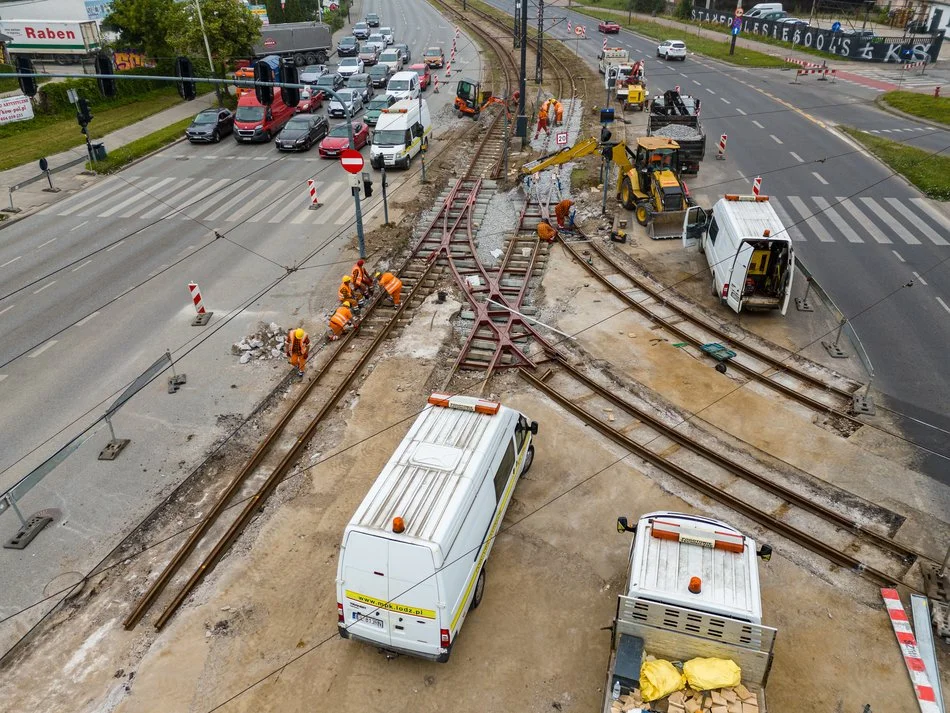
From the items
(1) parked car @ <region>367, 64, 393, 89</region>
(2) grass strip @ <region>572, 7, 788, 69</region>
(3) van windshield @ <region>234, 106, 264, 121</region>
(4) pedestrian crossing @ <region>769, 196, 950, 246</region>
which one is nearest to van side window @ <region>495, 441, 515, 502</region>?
(4) pedestrian crossing @ <region>769, 196, 950, 246</region>

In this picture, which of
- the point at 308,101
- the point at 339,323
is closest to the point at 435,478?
the point at 339,323

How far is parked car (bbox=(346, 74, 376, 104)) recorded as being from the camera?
39531 millimetres

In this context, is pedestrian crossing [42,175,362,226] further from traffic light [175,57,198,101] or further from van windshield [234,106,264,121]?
traffic light [175,57,198,101]

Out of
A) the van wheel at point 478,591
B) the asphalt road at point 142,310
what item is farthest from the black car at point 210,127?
the van wheel at point 478,591

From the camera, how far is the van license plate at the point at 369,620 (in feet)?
28.5

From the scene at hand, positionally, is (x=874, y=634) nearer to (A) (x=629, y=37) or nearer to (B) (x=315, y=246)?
(B) (x=315, y=246)

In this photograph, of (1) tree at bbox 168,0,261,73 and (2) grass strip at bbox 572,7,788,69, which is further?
(2) grass strip at bbox 572,7,788,69

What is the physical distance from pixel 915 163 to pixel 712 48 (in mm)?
36571

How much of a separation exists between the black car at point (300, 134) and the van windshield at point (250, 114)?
177 cm

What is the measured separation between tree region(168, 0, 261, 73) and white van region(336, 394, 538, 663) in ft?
125

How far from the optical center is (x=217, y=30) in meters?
39.0

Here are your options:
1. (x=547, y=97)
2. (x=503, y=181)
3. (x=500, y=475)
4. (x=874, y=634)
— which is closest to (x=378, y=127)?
(x=503, y=181)

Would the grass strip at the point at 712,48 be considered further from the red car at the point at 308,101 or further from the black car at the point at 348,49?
the red car at the point at 308,101

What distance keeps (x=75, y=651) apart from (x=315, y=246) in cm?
1522
